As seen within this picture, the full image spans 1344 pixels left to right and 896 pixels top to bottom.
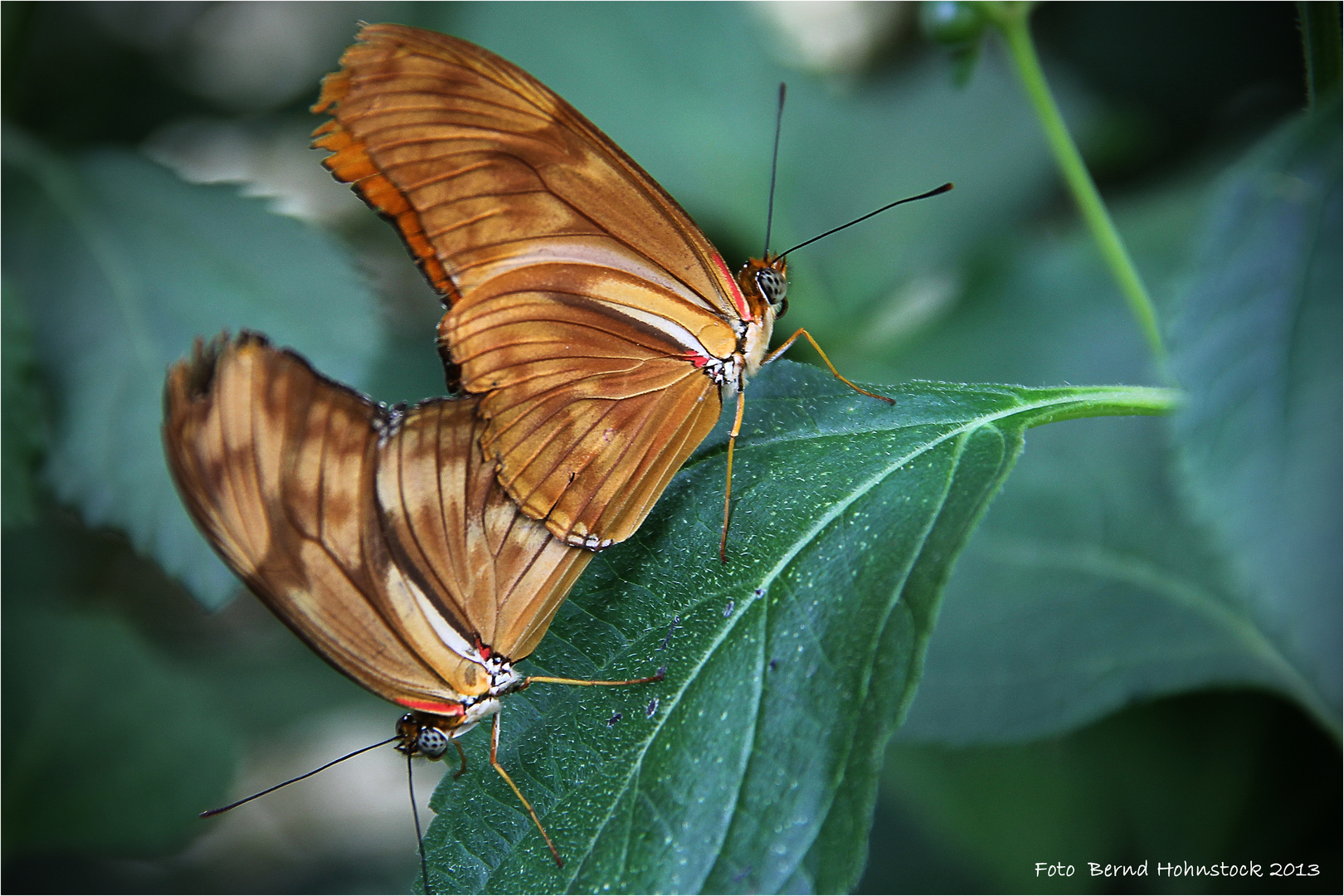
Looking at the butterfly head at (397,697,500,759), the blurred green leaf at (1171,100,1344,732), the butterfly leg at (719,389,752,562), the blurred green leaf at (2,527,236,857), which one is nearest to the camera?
the blurred green leaf at (1171,100,1344,732)

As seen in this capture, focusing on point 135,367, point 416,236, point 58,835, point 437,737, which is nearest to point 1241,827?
point 437,737

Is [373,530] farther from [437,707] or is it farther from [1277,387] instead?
[1277,387]

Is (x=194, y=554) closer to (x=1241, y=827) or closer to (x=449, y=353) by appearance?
(x=449, y=353)

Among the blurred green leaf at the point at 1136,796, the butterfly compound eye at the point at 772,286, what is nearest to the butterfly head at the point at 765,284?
the butterfly compound eye at the point at 772,286

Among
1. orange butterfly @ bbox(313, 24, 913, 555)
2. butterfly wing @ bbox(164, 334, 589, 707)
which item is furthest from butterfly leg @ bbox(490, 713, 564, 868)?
orange butterfly @ bbox(313, 24, 913, 555)

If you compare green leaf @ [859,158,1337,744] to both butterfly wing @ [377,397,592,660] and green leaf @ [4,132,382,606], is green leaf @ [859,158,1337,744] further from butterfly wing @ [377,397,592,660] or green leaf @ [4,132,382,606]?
green leaf @ [4,132,382,606]

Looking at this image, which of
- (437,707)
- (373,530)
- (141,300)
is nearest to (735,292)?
(373,530)
